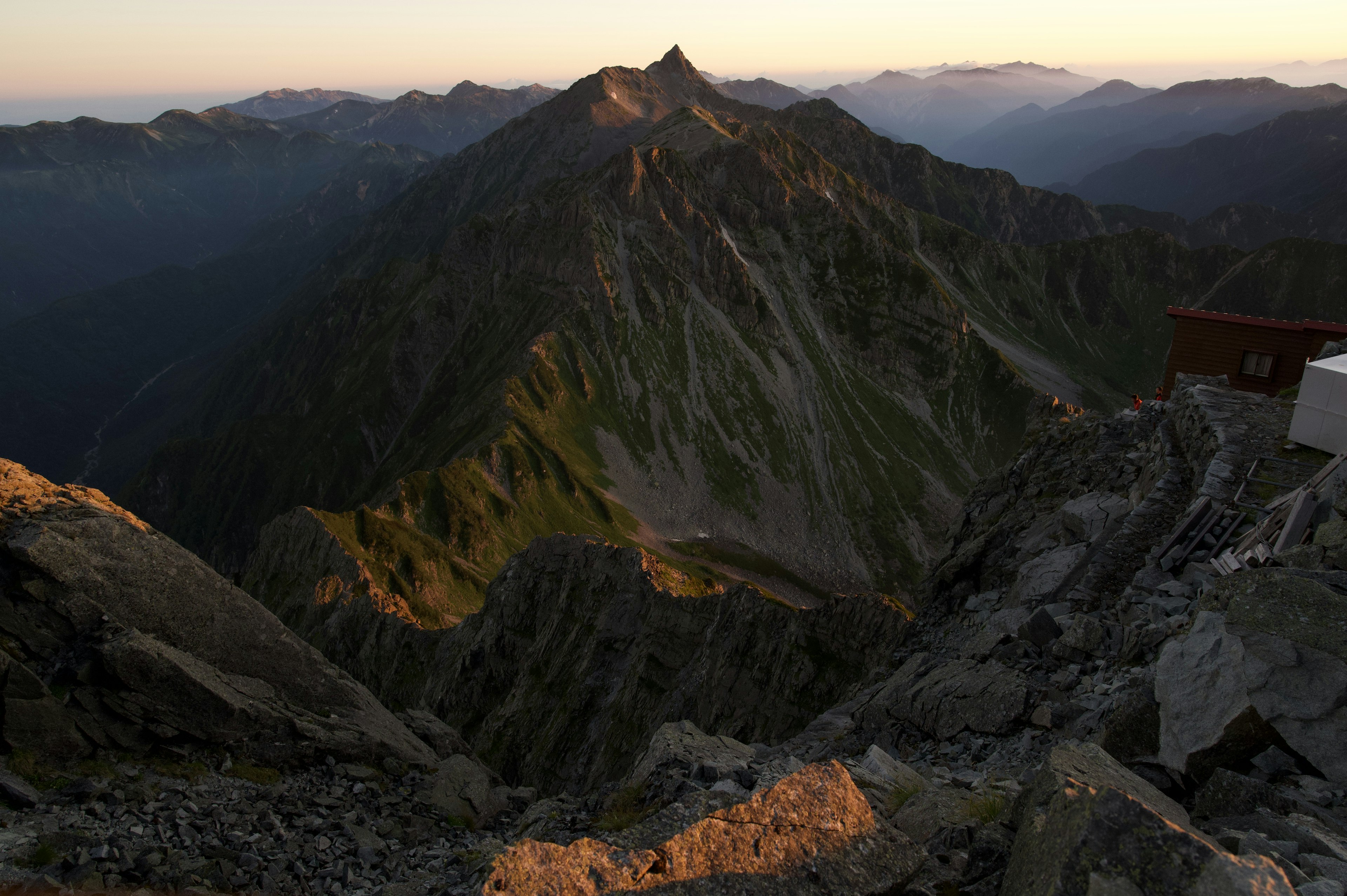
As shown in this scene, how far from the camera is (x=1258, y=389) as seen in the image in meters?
44.4

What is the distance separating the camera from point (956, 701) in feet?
66.5

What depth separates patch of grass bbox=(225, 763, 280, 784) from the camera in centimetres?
2061

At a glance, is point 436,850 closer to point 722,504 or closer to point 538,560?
point 538,560

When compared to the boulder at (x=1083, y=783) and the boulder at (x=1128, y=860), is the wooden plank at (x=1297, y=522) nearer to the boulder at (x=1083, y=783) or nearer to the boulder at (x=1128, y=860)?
the boulder at (x=1083, y=783)

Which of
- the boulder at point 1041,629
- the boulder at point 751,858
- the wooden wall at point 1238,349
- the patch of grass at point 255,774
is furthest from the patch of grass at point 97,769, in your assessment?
the wooden wall at point 1238,349

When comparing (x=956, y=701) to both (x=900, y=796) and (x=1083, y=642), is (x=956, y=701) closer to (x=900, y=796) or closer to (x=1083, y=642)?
(x=1083, y=642)

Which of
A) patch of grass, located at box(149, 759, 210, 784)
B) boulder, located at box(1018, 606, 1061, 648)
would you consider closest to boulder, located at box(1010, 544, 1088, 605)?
boulder, located at box(1018, 606, 1061, 648)

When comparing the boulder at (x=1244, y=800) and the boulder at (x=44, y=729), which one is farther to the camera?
the boulder at (x=44, y=729)

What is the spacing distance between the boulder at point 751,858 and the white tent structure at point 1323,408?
69.0ft

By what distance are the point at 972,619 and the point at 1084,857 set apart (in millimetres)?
22388

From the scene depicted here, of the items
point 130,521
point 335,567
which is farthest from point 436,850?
point 335,567

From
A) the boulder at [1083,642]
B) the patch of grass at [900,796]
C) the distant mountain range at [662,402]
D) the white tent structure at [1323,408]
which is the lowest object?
the distant mountain range at [662,402]

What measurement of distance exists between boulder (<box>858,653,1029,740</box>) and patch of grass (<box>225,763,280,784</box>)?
19.0 metres

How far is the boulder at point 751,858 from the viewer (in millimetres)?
10328
